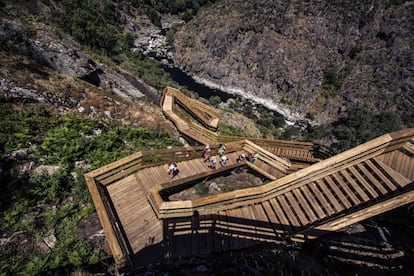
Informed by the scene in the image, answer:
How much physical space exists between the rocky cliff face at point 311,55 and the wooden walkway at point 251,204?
52885 millimetres

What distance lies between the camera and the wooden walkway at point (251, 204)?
6.48m

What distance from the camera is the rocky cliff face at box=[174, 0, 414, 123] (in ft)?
176

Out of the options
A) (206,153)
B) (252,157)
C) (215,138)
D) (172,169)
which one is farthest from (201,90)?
(172,169)

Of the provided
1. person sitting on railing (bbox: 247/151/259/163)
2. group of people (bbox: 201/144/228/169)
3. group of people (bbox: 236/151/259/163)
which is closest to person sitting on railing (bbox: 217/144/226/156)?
group of people (bbox: 201/144/228/169)

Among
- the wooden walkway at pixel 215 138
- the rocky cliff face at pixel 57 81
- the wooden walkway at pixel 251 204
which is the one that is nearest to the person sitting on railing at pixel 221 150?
the wooden walkway at pixel 215 138

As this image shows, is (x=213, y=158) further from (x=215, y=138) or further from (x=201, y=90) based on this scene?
(x=201, y=90)

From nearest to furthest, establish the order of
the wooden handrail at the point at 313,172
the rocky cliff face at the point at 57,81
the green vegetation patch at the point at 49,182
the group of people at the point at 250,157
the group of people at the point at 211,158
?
the green vegetation patch at the point at 49,182 < the wooden handrail at the point at 313,172 < the group of people at the point at 211,158 < the group of people at the point at 250,157 < the rocky cliff face at the point at 57,81

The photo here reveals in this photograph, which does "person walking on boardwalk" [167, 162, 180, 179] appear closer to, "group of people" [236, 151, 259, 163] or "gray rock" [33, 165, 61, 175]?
"group of people" [236, 151, 259, 163]

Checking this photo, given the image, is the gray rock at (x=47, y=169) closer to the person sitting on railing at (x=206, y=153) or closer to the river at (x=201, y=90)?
the person sitting on railing at (x=206, y=153)

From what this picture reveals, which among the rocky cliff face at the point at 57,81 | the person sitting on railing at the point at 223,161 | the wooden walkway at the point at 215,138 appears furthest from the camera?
the wooden walkway at the point at 215,138

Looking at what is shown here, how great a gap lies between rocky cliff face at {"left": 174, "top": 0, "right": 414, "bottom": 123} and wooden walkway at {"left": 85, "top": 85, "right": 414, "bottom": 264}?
52885 mm

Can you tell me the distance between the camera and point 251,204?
7.86m

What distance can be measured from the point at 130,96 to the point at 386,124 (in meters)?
35.5

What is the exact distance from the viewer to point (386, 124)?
110ft
